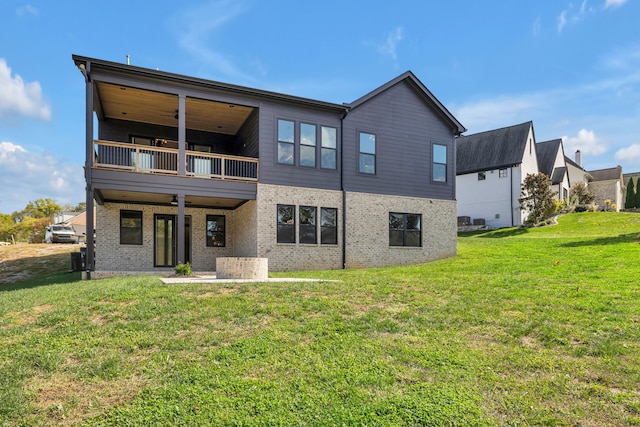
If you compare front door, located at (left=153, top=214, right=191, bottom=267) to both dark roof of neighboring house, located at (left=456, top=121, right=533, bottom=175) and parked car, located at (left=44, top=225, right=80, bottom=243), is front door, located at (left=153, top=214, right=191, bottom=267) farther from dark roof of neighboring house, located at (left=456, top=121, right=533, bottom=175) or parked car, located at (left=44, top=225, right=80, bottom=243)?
dark roof of neighboring house, located at (left=456, top=121, right=533, bottom=175)

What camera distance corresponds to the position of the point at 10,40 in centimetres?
1636

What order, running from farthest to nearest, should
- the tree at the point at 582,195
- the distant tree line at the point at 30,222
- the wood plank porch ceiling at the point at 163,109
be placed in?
1. the distant tree line at the point at 30,222
2. the tree at the point at 582,195
3. the wood plank porch ceiling at the point at 163,109

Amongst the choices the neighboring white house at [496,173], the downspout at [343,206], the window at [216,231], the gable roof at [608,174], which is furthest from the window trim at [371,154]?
the gable roof at [608,174]

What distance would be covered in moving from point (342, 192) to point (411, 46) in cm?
623

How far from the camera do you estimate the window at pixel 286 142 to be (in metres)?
16.2

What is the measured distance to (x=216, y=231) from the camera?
1856cm

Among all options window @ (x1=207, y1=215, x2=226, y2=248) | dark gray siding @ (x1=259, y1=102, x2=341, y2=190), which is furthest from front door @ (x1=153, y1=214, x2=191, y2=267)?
dark gray siding @ (x1=259, y1=102, x2=341, y2=190)

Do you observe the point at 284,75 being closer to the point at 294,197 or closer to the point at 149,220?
the point at 294,197

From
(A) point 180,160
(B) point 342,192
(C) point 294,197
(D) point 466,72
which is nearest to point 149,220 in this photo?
(A) point 180,160

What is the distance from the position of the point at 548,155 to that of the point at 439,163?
948 inches

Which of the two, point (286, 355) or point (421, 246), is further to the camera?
point (421, 246)

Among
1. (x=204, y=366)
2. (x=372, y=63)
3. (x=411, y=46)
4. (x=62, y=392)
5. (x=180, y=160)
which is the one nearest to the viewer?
(x=62, y=392)

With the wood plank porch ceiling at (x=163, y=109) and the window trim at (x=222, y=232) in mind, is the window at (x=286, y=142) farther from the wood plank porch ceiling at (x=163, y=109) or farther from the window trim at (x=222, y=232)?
the window trim at (x=222, y=232)

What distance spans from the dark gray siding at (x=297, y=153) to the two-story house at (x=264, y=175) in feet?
0.13
